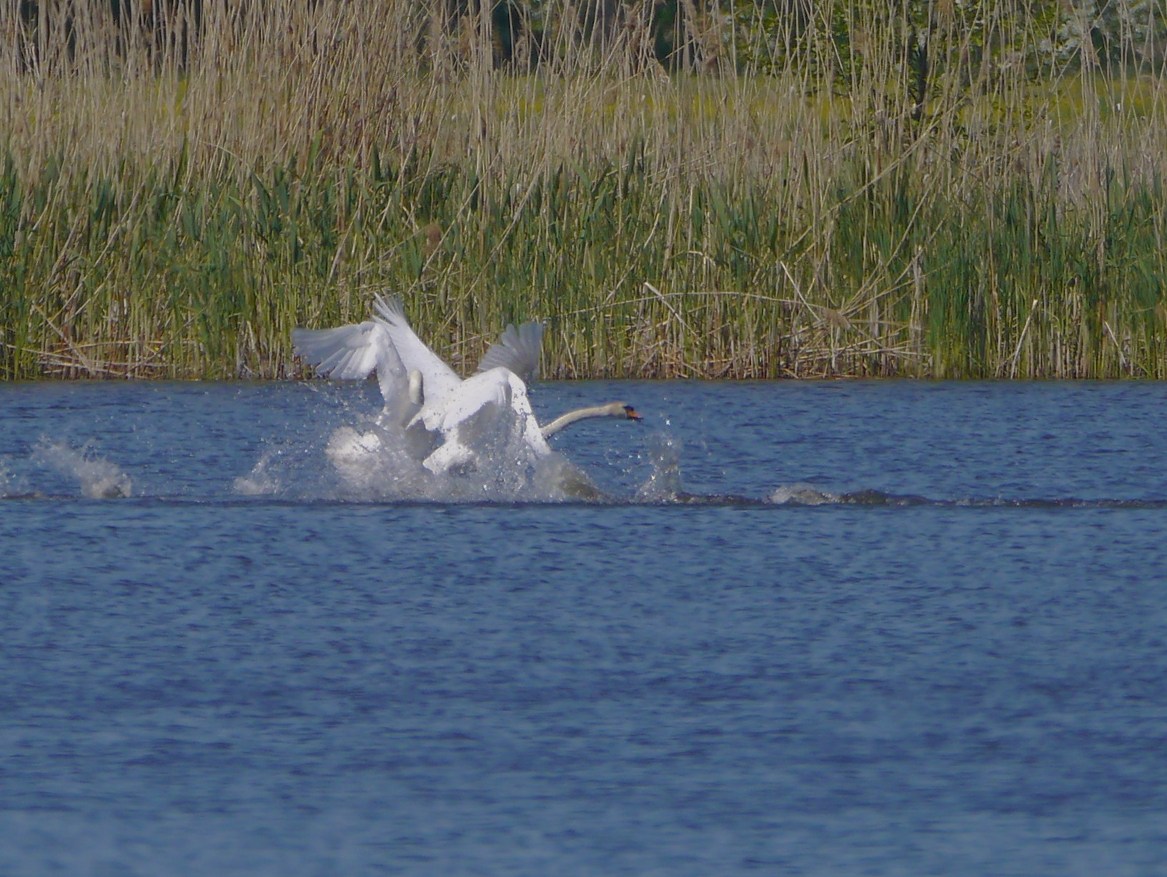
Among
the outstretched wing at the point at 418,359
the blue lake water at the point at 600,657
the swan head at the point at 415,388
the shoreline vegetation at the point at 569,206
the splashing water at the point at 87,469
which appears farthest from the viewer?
the shoreline vegetation at the point at 569,206

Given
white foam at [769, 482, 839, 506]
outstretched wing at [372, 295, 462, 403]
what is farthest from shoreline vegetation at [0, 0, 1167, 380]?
white foam at [769, 482, 839, 506]

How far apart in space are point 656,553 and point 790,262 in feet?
16.1

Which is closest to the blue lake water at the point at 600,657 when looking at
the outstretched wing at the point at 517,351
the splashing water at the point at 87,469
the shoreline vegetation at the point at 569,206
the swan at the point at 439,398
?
the splashing water at the point at 87,469

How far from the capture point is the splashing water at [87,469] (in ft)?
28.6

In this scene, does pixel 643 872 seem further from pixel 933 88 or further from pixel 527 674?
pixel 933 88

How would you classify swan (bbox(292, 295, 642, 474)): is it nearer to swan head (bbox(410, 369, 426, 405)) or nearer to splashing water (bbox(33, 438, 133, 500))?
swan head (bbox(410, 369, 426, 405))

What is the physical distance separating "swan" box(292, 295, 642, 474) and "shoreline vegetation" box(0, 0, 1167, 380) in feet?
10.6

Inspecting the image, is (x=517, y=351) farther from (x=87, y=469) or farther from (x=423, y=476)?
(x=87, y=469)

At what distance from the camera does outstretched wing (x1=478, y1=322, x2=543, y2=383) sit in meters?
8.73

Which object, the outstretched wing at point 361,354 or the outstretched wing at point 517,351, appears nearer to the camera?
the outstretched wing at point 361,354

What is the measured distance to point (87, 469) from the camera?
891 cm

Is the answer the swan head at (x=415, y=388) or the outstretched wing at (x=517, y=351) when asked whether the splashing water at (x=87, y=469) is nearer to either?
the swan head at (x=415, y=388)

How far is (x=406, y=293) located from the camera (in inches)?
479

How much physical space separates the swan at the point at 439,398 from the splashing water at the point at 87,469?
875mm
